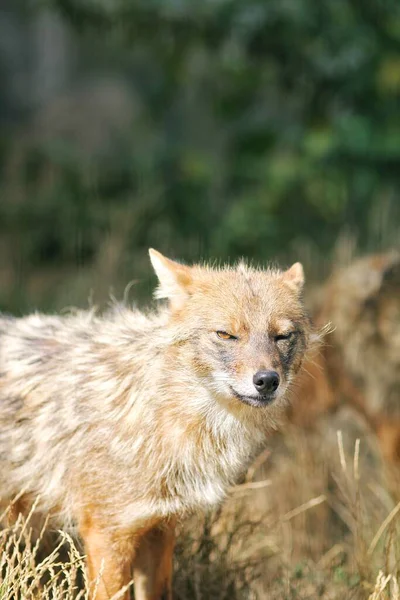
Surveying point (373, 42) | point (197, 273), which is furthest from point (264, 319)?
point (373, 42)

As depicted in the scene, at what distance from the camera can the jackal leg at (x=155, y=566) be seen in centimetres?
506

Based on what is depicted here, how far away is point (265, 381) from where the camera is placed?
4.25m

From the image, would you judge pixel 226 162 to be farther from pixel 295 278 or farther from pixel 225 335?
pixel 225 335

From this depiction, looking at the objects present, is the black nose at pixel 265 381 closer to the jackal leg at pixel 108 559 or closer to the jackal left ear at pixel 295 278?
the jackal left ear at pixel 295 278

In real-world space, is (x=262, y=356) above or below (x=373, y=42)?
below

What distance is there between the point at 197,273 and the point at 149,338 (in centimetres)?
43

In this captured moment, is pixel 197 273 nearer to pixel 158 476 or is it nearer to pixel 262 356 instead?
pixel 262 356


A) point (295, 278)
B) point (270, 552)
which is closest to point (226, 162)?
point (270, 552)

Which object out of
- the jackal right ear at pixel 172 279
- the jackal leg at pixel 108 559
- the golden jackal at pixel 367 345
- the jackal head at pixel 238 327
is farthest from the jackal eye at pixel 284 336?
the golden jackal at pixel 367 345

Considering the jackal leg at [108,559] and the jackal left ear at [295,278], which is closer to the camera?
the jackal leg at [108,559]

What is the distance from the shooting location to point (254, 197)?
11.7m

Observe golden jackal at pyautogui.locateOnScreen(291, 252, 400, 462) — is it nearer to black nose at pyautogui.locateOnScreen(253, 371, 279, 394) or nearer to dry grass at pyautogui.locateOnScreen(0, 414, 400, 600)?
dry grass at pyautogui.locateOnScreen(0, 414, 400, 600)

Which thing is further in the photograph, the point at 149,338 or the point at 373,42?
the point at 373,42

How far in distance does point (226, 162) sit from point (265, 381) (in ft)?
29.3
